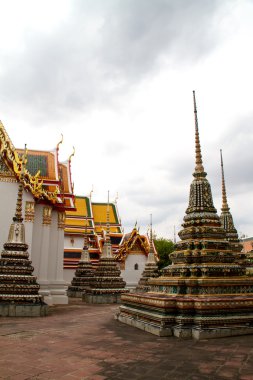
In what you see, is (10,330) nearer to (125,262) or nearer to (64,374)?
(64,374)

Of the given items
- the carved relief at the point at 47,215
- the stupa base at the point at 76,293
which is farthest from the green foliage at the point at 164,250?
the carved relief at the point at 47,215

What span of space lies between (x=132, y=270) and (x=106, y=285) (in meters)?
10.4

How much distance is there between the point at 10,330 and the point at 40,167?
10.5 m

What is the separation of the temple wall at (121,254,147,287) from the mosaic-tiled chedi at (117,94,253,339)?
60.7 feet

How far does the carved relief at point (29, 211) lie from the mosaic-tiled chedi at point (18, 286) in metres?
3.62

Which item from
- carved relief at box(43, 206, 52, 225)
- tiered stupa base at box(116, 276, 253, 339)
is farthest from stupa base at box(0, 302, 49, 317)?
carved relief at box(43, 206, 52, 225)

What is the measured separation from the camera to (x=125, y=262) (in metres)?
27.4

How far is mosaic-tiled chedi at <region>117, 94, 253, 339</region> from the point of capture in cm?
629

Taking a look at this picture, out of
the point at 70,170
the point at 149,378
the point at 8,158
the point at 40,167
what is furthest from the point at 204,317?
the point at 70,170

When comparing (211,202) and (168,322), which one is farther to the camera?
(211,202)

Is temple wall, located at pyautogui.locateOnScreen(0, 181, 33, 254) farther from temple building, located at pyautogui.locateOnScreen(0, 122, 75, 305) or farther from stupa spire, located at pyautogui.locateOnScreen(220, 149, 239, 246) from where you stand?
stupa spire, located at pyautogui.locateOnScreen(220, 149, 239, 246)

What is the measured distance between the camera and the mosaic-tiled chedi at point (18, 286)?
1008 centimetres

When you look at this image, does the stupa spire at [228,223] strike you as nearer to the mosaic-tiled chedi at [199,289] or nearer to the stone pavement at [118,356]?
the mosaic-tiled chedi at [199,289]

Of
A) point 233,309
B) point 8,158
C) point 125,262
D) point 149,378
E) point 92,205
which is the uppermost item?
point 92,205
